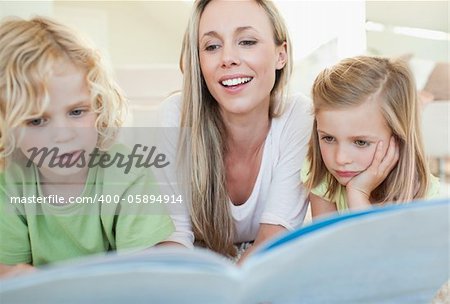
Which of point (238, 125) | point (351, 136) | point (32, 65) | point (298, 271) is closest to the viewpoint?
point (298, 271)

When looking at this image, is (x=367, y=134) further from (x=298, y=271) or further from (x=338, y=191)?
(x=298, y=271)

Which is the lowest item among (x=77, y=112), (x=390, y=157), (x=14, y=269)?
(x=14, y=269)

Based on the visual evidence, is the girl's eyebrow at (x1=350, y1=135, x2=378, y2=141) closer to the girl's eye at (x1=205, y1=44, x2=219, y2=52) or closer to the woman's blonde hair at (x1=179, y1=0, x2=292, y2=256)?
the woman's blonde hair at (x1=179, y1=0, x2=292, y2=256)

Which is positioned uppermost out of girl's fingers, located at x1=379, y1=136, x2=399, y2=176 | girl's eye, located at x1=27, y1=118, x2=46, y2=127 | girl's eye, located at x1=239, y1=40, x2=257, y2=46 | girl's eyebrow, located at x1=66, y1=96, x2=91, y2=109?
girl's eye, located at x1=239, y1=40, x2=257, y2=46

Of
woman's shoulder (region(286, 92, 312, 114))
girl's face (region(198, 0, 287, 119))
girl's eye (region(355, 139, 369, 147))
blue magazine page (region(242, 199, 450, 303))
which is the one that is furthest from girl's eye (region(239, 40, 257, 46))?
blue magazine page (region(242, 199, 450, 303))

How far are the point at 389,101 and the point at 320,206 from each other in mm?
202

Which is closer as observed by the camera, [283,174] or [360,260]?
[360,260]

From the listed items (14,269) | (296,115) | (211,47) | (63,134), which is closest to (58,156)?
(63,134)

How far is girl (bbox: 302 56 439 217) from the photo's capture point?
862mm

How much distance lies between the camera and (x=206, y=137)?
3.07ft

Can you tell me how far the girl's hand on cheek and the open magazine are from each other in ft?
0.82

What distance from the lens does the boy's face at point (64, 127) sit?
0.76m

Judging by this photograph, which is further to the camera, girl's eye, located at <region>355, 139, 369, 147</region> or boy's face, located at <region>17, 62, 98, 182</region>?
girl's eye, located at <region>355, 139, 369, 147</region>

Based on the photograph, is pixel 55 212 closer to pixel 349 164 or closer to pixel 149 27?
pixel 149 27
